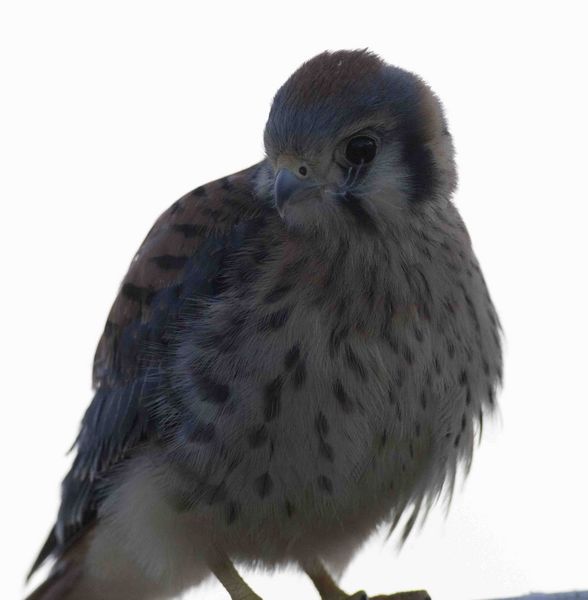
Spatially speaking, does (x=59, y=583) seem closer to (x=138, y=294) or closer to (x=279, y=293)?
(x=138, y=294)

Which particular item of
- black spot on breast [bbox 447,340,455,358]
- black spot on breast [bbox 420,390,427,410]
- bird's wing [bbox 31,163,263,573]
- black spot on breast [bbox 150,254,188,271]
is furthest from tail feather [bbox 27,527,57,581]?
black spot on breast [bbox 447,340,455,358]

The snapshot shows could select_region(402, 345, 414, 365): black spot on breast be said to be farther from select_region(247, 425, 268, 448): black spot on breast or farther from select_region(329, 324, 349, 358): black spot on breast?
select_region(247, 425, 268, 448): black spot on breast

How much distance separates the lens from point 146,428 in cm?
349

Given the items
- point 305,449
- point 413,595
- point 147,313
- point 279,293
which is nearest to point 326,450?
point 305,449

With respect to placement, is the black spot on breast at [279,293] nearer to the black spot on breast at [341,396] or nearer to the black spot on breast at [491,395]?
the black spot on breast at [341,396]

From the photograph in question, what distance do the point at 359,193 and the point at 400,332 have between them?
386 mm

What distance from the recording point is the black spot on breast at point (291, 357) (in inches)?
126

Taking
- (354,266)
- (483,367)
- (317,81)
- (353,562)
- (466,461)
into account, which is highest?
(317,81)

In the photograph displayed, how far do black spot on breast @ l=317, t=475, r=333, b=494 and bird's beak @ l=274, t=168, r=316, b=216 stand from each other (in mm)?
715

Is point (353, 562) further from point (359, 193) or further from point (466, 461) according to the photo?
point (359, 193)

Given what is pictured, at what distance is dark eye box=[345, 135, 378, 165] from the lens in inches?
125

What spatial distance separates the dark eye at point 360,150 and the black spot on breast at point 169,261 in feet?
2.03

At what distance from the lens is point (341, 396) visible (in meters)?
3.22

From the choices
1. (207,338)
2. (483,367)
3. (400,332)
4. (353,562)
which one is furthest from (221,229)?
(353,562)
